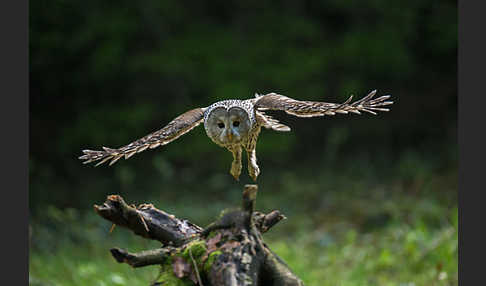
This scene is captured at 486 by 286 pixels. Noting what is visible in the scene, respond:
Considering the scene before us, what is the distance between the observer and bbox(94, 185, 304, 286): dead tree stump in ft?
5.06

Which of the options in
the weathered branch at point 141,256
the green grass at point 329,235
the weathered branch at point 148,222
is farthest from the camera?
the green grass at point 329,235

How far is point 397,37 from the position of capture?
17.0 feet

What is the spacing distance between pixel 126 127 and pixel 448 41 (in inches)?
134

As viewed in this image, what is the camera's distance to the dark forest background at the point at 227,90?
15.3 feet

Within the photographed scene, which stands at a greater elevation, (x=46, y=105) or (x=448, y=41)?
(x=448, y=41)

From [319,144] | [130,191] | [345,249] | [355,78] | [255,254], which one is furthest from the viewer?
[319,144]

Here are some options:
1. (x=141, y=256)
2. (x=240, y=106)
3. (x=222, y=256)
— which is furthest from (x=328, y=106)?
(x=141, y=256)

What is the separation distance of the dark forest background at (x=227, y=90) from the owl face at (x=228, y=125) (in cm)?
253

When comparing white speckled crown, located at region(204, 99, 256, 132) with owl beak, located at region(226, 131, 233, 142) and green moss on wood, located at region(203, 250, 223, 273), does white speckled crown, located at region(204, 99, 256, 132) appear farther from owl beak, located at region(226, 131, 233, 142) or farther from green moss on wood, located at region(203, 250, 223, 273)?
green moss on wood, located at region(203, 250, 223, 273)

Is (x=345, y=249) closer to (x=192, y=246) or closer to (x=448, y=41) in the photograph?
(x=192, y=246)

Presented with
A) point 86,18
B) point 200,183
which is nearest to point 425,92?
point 200,183

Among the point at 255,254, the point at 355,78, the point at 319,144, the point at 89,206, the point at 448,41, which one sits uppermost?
the point at 448,41

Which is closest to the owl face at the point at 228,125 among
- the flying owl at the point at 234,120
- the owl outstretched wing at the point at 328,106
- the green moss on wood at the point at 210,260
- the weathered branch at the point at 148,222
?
the flying owl at the point at 234,120

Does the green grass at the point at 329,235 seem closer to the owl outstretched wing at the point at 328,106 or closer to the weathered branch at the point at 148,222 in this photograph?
the weathered branch at the point at 148,222
